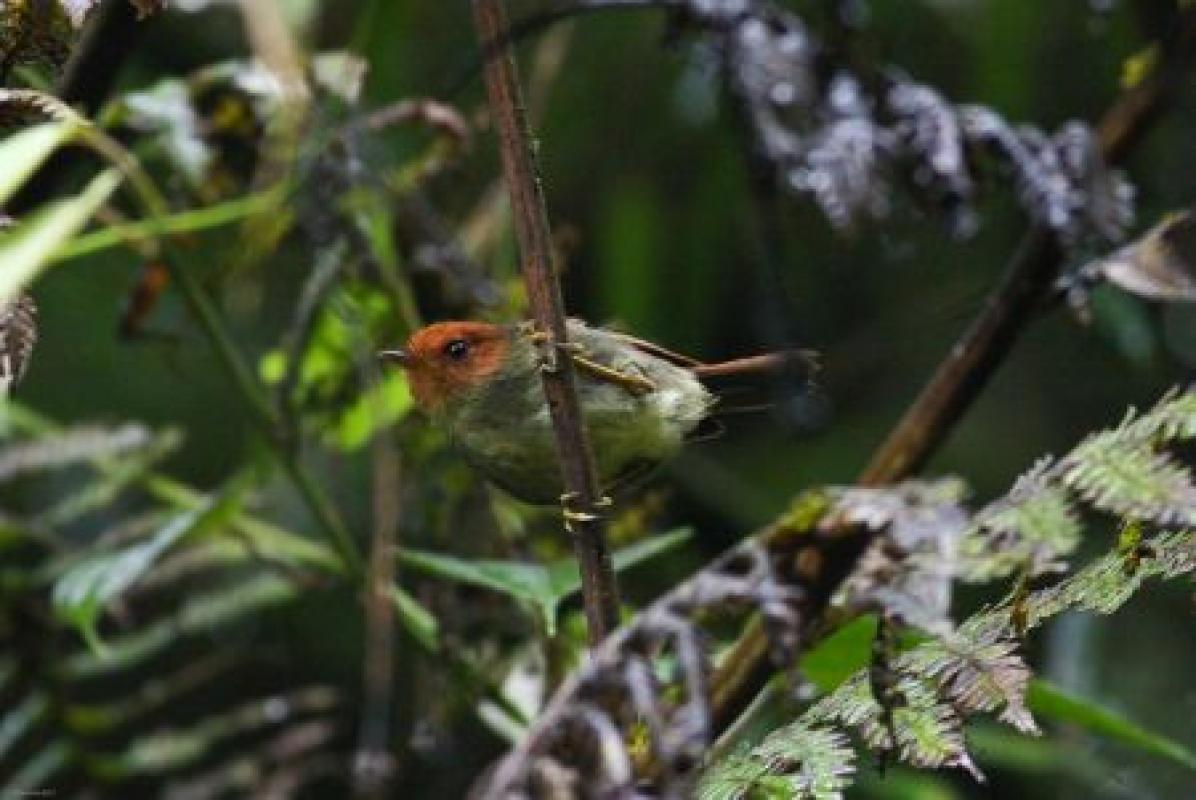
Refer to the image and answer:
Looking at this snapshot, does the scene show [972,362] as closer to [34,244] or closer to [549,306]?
[549,306]

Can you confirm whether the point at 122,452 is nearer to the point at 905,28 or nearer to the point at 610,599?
the point at 610,599

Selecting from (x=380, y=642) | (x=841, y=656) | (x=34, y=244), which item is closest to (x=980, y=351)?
(x=841, y=656)

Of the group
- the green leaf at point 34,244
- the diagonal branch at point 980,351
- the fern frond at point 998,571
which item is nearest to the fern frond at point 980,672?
the fern frond at point 998,571

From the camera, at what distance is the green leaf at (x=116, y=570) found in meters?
1.73

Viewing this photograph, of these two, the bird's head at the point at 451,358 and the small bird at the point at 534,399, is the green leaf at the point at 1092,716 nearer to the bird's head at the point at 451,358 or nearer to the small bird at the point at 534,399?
the small bird at the point at 534,399

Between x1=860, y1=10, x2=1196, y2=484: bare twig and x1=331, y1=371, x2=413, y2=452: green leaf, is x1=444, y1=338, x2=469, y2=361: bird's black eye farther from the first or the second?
x1=860, y1=10, x2=1196, y2=484: bare twig

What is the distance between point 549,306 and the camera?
1147mm

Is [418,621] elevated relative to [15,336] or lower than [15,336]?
lower

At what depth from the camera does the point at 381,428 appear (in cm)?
163

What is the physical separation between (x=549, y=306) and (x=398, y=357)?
95cm

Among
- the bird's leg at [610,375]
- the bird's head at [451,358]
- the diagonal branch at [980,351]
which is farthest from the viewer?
the bird's head at [451,358]

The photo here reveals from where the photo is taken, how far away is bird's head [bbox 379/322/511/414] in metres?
2.02

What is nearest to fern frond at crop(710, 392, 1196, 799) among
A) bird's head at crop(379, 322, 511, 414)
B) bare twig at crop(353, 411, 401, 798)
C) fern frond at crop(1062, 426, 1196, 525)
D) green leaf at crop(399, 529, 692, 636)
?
fern frond at crop(1062, 426, 1196, 525)

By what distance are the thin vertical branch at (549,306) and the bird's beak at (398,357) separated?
33.7 inches
